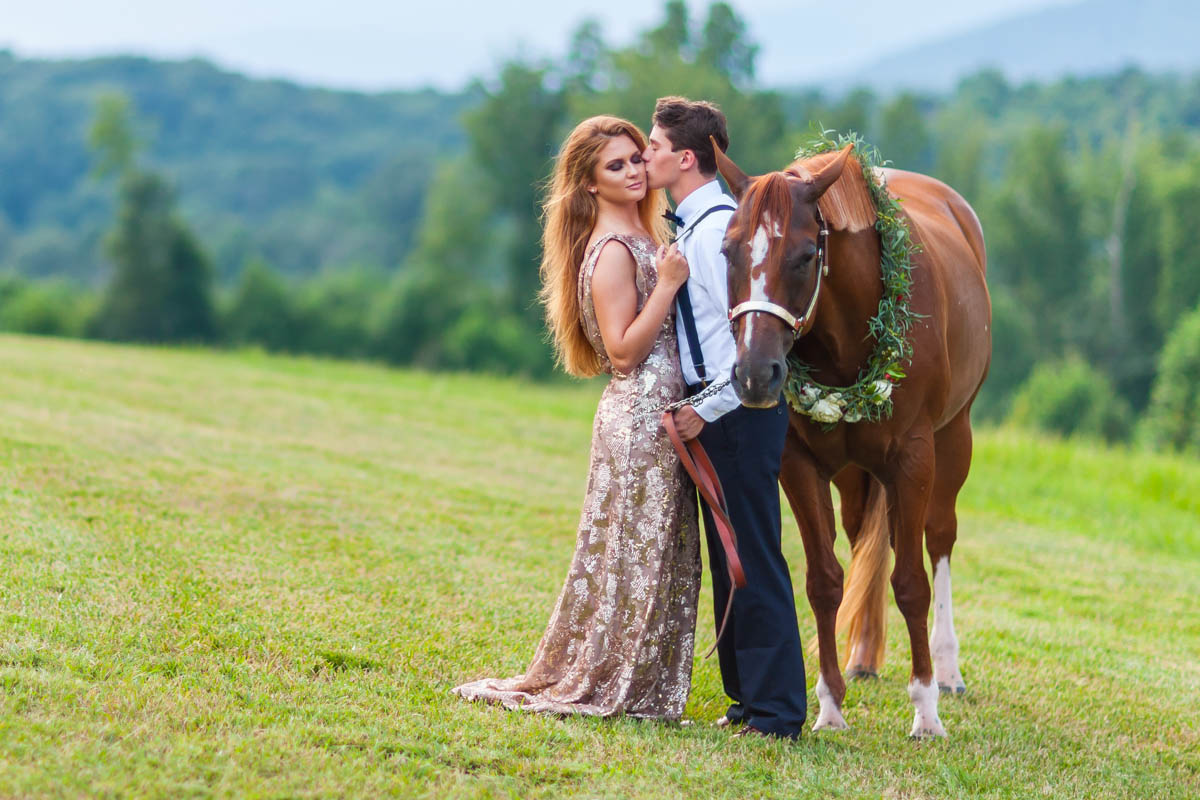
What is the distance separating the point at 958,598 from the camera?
729 centimetres

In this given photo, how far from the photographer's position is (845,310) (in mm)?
4281

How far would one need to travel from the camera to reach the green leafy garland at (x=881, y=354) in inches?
168

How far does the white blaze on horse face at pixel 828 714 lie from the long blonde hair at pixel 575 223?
63.1 inches

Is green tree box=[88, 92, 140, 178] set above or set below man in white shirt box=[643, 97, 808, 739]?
above

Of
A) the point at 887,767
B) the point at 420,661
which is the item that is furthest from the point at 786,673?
the point at 420,661

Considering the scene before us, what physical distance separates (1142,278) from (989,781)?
48569 mm

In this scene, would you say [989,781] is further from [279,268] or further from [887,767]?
[279,268]

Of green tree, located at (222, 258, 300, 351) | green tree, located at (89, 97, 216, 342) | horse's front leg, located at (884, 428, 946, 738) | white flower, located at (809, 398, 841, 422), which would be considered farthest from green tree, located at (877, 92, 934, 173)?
white flower, located at (809, 398, 841, 422)

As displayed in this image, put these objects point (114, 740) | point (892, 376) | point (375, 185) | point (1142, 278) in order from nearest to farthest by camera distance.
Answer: point (114, 740)
point (892, 376)
point (1142, 278)
point (375, 185)

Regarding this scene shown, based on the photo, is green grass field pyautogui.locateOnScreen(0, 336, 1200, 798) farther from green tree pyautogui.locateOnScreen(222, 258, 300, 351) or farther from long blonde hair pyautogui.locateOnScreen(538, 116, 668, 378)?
green tree pyautogui.locateOnScreen(222, 258, 300, 351)

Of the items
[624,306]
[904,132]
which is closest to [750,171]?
[624,306]

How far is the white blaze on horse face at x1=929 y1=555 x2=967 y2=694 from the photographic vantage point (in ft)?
17.3

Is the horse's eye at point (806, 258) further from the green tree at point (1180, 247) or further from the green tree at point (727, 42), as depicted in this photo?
the green tree at point (1180, 247)

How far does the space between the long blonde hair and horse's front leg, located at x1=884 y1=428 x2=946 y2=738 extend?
132cm
